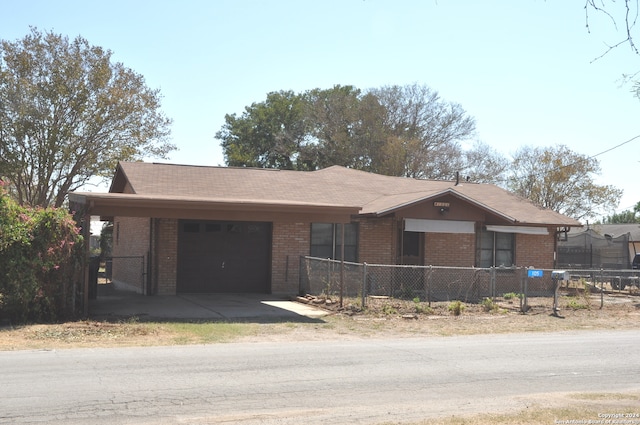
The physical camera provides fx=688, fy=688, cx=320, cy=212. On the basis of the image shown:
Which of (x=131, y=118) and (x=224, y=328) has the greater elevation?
(x=131, y=118)

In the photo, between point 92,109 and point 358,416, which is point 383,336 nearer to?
point 358,416

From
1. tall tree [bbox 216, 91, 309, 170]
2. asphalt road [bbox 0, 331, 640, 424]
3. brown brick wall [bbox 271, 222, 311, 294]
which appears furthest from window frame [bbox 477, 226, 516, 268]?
tall tree [bbox 216, 91, 309, 170]

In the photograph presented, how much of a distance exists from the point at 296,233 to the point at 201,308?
5.08m

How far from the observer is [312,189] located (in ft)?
76.9

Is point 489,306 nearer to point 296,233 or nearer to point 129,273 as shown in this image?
point 296,233

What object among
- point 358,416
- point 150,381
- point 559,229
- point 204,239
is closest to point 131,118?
point 204,239

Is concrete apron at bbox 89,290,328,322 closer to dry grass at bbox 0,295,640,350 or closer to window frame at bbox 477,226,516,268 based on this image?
dry grass at bbox 0,295,640,350

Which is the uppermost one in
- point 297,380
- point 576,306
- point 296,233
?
point 296,233

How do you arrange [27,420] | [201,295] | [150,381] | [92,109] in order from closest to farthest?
[27,420], [150,381], [201,295], [92,109]

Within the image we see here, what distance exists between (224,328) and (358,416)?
7255mm

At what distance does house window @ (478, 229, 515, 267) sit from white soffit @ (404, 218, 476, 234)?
58.7 inches

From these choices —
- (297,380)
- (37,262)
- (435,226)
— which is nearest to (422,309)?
(435,226)

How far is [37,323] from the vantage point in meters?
13.7

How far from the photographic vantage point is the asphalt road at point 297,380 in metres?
6.99
